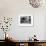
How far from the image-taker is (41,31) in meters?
3.47

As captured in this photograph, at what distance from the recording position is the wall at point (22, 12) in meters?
3.47

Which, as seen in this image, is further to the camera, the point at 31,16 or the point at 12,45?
the point at 31,16

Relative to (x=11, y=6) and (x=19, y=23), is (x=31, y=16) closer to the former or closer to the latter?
(x=19, y=23)

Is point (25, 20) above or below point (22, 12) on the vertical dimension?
below

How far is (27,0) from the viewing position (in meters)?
3.53

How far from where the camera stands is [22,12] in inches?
138

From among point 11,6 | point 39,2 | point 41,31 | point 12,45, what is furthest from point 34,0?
point 12,45

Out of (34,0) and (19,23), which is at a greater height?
(34,0)

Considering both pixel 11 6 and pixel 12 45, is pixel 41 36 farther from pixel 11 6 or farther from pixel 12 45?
pixel 11 6

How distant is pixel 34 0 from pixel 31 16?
514 mm

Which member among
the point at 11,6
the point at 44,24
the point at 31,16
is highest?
the point at 11,6

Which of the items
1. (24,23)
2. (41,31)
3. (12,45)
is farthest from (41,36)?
(12,45)

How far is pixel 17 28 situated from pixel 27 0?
906mm

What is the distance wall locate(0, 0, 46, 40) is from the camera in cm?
347
